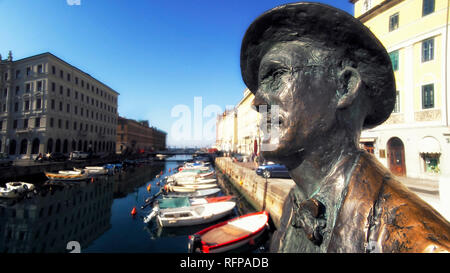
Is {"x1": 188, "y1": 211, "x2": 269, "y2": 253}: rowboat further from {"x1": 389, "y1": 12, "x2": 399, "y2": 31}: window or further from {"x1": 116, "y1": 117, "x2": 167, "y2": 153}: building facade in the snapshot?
{"x1": 116, "y1": 117, "x2": 167, "y2": 153}: building facade

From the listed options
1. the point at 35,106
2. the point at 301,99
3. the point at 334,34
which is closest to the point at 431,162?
the point at 334,34

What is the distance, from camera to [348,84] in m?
1.43

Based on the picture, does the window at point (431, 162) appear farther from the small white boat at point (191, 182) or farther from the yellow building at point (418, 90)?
the small white boat at point (191, 182)

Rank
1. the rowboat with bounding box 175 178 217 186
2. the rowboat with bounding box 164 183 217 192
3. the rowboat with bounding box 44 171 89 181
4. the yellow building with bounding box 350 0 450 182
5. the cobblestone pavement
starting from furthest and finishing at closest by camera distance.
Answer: the rowboat with bounding box 44 171 89 181
the rowboat with bounding box 175 178 217 186
the rowboat with bounding box 164 183 217 192
the yellow building with bounding box 350 0 450 182
the cobblestone pavement

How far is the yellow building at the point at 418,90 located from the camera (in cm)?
1393

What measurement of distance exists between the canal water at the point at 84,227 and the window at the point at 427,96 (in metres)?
15.7

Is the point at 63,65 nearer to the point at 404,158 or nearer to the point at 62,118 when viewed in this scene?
the point at 62,118

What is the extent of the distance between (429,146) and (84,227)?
25.9m

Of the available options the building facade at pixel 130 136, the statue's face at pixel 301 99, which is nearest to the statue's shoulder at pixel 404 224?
the statue's face at pixel 301 99

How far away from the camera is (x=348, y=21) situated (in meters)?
1.35

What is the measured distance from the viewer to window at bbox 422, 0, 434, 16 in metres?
14.7


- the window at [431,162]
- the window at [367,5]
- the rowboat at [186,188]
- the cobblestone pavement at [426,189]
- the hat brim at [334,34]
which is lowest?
the rowboat at [186,188]

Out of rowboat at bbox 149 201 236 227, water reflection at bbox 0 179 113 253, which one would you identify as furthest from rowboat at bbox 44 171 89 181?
rowboat at bbox 149 201 236 227
